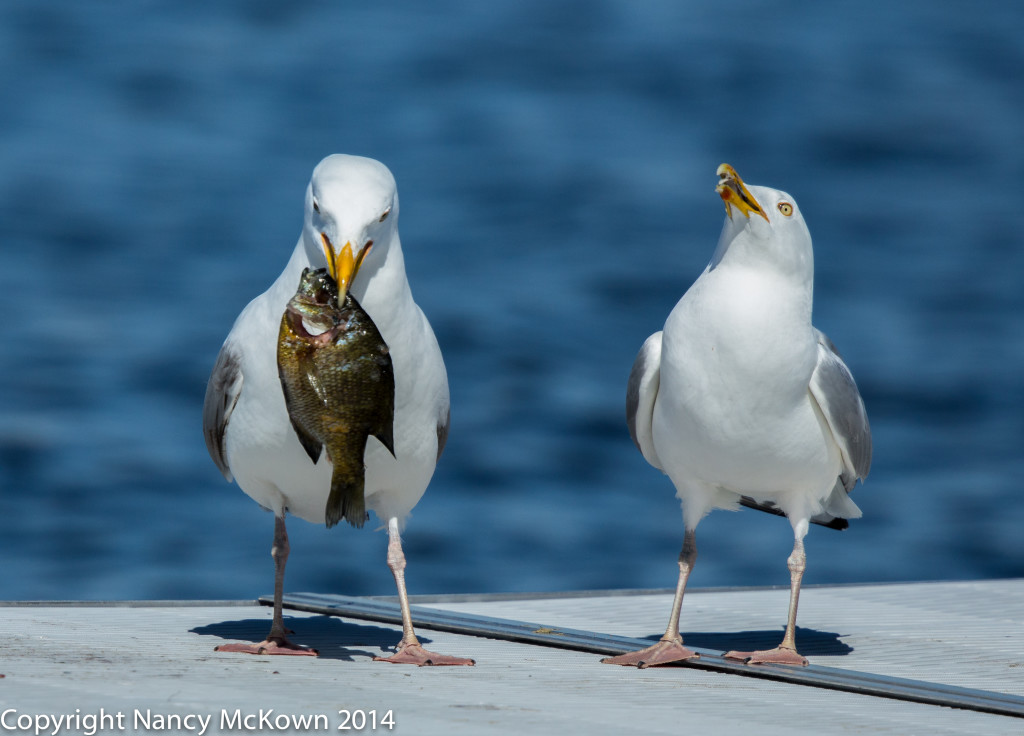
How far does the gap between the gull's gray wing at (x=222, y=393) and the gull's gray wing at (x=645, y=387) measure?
1.45 meters

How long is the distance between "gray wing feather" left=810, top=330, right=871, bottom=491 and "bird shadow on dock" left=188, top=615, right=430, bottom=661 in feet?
5.53

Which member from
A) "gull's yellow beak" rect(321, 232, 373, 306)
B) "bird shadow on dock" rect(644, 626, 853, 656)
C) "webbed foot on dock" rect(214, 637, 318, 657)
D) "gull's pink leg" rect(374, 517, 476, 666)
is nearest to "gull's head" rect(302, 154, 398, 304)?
"gull's yellow beak" rect(321, 232, 373, 306)

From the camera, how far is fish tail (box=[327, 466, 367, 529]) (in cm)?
461

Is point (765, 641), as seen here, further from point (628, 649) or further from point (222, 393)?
point (222, 393)

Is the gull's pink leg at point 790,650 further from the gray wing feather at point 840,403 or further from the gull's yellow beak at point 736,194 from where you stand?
the gull's yellow beak at point 736,194

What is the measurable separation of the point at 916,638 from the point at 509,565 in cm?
1105

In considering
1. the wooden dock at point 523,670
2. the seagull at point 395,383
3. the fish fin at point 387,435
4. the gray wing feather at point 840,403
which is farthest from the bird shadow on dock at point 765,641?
the fish fin at point 387,435

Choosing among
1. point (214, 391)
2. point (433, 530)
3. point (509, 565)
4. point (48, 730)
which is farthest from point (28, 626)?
point (433, 530)

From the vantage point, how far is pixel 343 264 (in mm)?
4492

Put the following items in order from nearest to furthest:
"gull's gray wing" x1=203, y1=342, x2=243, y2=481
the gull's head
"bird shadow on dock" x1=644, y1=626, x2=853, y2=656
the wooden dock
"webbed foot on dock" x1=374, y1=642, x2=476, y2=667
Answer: the wooden dock
the gull's head
"webbed foot on dock" x1=374, y1=642, x2=476, y2=667
"gull's gray wing" x1=203, y1=342, x2=243, y2=481
"bird shadow on dock" x1=644, y1=626, x2=853, y2=656

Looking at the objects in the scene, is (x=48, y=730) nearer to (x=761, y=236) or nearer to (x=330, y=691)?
(x=330, y=691)

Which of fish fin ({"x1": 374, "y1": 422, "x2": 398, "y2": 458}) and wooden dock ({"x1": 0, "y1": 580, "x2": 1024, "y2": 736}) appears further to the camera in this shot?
fish fin ({"x1": 374, "y1": 422, "x2": 398, "y2": 458})

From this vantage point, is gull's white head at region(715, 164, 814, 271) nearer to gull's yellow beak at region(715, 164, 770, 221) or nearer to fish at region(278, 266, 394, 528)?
gull's yellow beak at region(715, 164, 770, 221)

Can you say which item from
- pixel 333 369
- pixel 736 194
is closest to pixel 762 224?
pixel 736 194
